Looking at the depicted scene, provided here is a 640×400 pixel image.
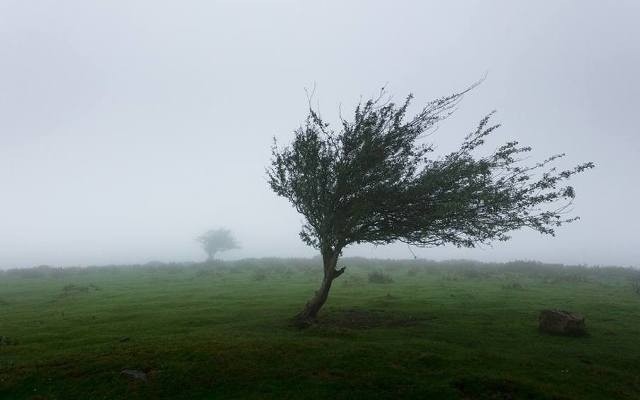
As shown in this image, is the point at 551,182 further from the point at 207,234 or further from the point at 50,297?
the point at 207,234

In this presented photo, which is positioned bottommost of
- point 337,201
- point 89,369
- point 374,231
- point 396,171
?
point 89,369

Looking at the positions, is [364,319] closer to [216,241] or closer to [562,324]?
[562,324]

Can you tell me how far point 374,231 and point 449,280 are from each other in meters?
31.8

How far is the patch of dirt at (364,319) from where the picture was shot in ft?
76.2

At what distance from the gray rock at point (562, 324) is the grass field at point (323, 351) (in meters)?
Result: 0.83

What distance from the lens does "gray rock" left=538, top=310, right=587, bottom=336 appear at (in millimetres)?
21031

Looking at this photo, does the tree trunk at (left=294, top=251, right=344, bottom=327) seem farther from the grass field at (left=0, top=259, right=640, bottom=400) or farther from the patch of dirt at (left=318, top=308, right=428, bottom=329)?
the grass field at (left=0, top=259, right=640, bottom=400)

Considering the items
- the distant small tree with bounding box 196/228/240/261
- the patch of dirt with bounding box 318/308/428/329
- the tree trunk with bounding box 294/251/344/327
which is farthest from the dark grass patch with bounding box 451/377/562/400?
the distant small tree with bounding box 196/228/240/261

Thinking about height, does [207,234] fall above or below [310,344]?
above

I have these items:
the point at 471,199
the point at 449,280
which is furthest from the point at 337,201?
the point at 449,280

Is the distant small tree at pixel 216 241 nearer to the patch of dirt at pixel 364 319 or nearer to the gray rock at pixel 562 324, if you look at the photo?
the patch of dirt at pixel 364 319

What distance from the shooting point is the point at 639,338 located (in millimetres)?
20812

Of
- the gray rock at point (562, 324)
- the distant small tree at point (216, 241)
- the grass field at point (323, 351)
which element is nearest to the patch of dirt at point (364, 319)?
the grass field at point (323, 351)

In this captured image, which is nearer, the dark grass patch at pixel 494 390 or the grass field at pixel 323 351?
the dark grass patch at pixel 494 390
